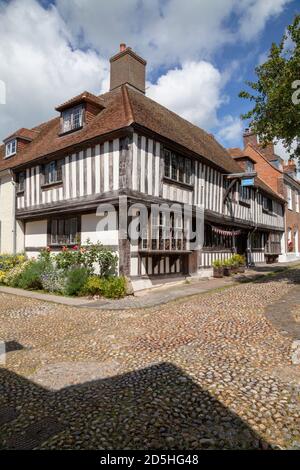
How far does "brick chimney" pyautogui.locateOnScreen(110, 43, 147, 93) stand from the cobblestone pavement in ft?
35.9

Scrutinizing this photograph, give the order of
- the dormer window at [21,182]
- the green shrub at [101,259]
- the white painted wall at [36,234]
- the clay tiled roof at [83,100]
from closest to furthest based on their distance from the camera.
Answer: the green shrub at [101,259]
the clay tiled roof at [83,100]
the white painted wall at [36,234]
the dormer window at [21,182]

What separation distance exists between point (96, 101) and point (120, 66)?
295 cm

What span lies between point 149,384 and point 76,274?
21.4 ft

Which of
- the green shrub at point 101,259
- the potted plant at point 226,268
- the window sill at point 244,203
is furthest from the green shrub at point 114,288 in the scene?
the window sill at point 244,203

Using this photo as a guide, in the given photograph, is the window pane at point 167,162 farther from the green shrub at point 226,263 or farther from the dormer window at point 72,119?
the green shrub at point 226,263

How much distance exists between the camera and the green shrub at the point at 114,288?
9.05 meters

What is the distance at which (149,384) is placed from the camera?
3.55 m

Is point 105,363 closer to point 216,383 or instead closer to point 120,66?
point 216,383

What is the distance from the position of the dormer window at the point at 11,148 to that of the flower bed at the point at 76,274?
273 inches

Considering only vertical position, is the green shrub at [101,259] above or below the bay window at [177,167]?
below

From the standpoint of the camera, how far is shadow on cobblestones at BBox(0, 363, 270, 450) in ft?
8.27

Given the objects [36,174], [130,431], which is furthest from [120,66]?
[130,431]

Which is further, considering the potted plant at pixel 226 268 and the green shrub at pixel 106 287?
the potted plant at pixel 226 268
